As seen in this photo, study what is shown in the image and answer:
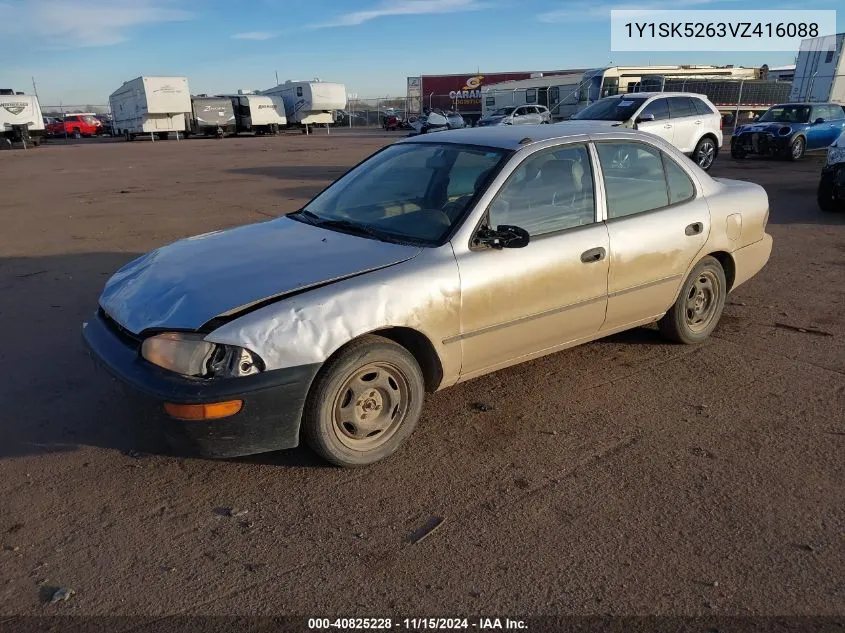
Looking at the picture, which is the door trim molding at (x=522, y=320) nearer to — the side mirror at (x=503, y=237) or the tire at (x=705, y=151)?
the side mirror at (x=503, y=237)

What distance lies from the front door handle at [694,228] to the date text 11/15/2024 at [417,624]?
10.2 ft

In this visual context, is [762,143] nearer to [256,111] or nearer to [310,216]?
[310,216]

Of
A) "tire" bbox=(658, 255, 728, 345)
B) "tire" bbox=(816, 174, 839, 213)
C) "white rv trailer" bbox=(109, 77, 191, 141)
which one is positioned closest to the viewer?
"tire" bbox=(658, 255, 728, 345)

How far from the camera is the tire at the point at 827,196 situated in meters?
10.4

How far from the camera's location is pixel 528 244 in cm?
376

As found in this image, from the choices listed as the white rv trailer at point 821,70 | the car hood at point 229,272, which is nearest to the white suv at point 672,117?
the car hood at point 229,272

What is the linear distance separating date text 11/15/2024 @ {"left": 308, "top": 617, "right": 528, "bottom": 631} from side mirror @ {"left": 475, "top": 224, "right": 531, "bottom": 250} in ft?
6.22

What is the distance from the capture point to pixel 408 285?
10.9 ft

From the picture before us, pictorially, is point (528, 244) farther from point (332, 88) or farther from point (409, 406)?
point (332, 88)

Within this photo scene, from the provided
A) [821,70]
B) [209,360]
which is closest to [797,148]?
[821,70]

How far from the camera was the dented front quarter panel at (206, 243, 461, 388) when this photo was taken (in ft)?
9.79

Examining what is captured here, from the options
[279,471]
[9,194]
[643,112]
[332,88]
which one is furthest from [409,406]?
[332,88]

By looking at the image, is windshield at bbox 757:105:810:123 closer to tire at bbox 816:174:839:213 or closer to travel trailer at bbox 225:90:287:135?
tire at bbox 816:174:839:213

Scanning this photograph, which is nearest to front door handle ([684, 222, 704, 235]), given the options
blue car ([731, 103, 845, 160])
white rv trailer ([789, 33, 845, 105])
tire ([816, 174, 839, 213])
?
tire ([816, 174, 839, 213])
